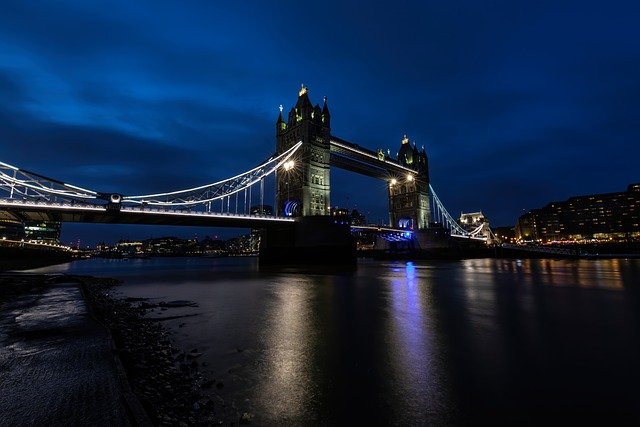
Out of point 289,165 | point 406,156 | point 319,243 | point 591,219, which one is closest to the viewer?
point 319,243

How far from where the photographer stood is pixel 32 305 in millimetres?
13094

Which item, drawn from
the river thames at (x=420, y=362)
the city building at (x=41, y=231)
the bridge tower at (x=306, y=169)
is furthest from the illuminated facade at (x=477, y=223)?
the city building at (x=41, y=231)

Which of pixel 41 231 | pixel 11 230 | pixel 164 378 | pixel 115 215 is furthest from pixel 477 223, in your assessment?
pixel 41 231

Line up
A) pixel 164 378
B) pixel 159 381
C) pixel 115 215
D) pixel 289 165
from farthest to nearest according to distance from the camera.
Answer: pixel 289 165 → pixel 115 215 → pixel 164 378 → pixel 159 381

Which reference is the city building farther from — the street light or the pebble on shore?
the pebble on shore

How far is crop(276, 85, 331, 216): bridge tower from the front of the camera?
6203 centimetres

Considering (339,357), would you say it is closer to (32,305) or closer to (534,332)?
(534,332)

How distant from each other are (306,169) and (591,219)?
16662 cm

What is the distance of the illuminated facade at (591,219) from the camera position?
148 metres

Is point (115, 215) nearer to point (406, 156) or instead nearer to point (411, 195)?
point (411, 195)

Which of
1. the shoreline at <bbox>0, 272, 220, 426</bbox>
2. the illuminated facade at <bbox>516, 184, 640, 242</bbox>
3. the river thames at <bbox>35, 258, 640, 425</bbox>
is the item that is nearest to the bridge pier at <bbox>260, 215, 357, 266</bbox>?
the river thames at <bbox>35, 258, 640, 425</bbox>

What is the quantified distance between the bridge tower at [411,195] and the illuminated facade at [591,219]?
98.9 metres

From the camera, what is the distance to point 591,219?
16012 centimetres

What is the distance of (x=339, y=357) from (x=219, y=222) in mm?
50654
